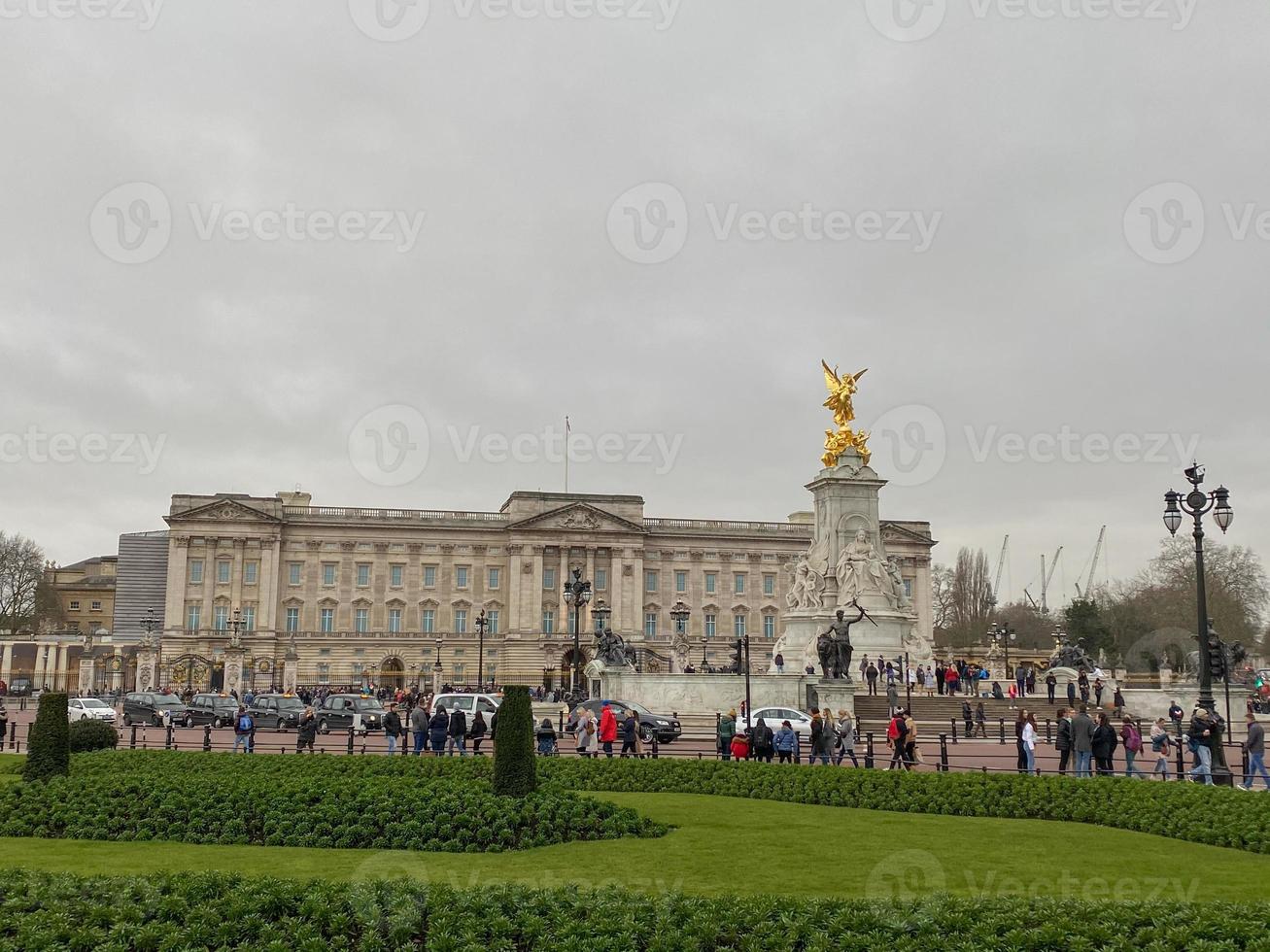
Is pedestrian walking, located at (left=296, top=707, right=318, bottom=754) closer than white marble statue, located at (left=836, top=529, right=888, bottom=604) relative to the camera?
Yes

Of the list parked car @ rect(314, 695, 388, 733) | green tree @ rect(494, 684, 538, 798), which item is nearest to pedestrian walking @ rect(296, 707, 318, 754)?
parked car @ rect(314, 695, 388, 733)

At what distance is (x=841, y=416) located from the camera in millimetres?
55562

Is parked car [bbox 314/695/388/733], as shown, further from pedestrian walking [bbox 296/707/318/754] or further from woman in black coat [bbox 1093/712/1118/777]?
woman in black coat [bbox 1093/712/1118/777]

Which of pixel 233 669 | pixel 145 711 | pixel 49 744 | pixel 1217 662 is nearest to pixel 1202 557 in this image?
pixel 1217 662

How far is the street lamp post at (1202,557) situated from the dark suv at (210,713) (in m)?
32.8

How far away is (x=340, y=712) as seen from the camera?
136ft

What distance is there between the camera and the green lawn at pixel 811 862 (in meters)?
12.4

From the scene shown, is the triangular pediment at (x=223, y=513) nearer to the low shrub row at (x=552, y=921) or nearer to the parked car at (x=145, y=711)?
the parked car at (x=145, y=711)

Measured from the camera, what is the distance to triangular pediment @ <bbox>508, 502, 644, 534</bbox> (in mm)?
101875

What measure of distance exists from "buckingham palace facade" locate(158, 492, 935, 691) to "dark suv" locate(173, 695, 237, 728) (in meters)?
49.5

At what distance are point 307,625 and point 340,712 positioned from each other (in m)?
60.6

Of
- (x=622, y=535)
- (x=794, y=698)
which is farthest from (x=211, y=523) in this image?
Result: (x=794, y=698)

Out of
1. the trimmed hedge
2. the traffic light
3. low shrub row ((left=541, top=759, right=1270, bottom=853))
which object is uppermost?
the traffic light

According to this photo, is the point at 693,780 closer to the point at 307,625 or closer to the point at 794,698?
the point at 794,698
